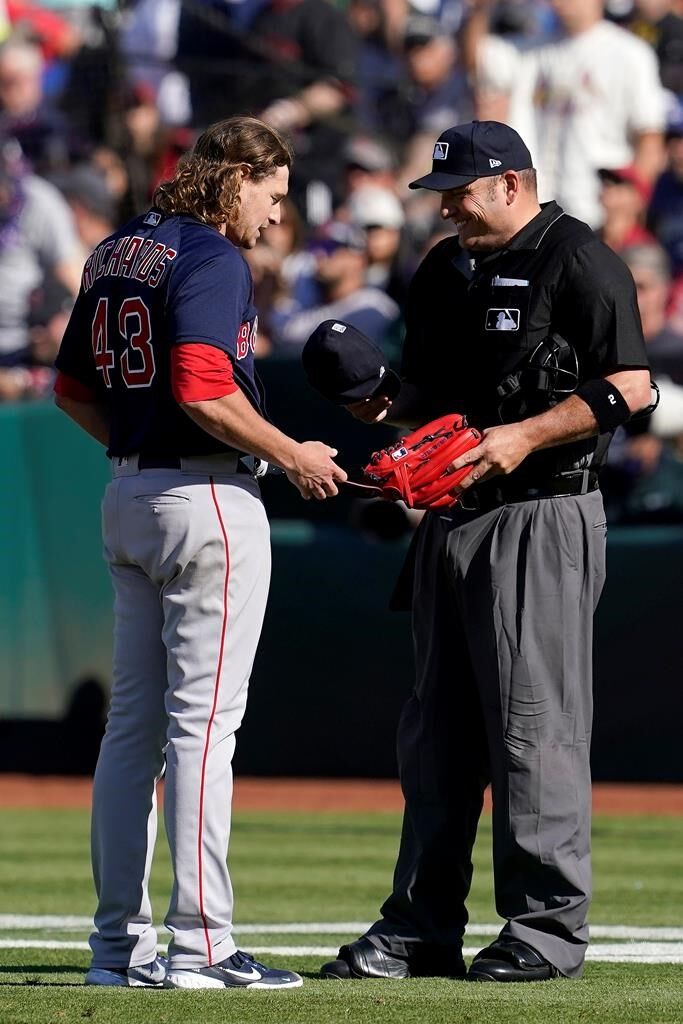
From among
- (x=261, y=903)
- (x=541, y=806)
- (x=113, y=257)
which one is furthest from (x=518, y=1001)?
(x=261, y=903)

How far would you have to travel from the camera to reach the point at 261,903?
655 cm

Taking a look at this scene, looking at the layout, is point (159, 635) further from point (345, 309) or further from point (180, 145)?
point (180, 145)

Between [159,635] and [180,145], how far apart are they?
8.31 meters

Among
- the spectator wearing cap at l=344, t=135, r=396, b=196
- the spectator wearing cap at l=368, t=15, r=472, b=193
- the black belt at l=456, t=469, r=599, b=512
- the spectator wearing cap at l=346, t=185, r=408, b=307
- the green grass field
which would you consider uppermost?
the spectator wearing cap at l=368, t=15, r=472, b=193

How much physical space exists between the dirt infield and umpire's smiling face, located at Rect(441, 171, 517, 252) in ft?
18.1

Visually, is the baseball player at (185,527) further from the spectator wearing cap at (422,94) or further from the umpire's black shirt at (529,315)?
the spectator wearing cap at (422,94)

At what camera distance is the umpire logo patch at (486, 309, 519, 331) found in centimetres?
445

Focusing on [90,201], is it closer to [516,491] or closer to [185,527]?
[516,491]

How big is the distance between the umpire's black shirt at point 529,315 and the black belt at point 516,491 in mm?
24

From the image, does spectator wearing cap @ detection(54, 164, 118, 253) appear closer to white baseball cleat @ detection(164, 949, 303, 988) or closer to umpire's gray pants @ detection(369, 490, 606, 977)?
umpire's gray pants @ detection(369, 490, 606, 977)

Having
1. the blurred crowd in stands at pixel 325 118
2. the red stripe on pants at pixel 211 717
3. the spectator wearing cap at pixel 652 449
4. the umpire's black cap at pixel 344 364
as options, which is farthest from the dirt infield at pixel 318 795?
the red stripe on pants at pixel 211 717

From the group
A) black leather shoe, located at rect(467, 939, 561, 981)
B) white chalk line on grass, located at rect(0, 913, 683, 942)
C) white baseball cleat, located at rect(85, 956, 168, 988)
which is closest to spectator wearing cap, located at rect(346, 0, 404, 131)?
white chalk line on grass, located at rect(0, 913, 683, 942)

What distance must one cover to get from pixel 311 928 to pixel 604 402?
2.28 m

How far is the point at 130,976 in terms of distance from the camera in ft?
13.8
